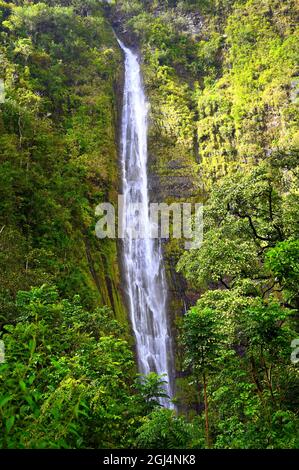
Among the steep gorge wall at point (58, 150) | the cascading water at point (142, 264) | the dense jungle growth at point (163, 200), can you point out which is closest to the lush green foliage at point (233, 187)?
the dense jungle growth at point (163, 200)

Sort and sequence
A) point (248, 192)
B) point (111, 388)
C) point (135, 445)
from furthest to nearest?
point (248, 192) → point (111, 388) → point (135, 445)

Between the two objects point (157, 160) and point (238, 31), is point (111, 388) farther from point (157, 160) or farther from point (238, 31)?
point (238, 31)

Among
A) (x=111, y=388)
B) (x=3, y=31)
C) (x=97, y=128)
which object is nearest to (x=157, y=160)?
(x=97, y=128)

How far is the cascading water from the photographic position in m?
19.5

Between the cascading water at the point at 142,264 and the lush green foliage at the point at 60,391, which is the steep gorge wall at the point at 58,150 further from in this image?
the lush green foliage at the point at 60,391

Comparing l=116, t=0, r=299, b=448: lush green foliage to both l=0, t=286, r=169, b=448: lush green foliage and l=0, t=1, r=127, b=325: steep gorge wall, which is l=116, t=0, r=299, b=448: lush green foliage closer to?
l=0, t=286, r=169, b=448: lush green foliage

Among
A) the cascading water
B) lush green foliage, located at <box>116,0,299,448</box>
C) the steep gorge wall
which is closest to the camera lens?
lush green foliage, located at <box>116,0,299,448</box>

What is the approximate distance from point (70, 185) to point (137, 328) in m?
7.74

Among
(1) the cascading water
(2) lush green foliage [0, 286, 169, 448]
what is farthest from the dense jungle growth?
(1) the cascading water

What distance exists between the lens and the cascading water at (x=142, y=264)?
19.5 m

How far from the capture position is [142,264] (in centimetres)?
2245

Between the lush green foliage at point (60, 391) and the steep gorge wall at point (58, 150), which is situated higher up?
the steep gorge wall at point (58, 150)

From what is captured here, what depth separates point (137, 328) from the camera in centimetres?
1975

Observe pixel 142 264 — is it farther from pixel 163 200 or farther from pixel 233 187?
pixel 233 187
